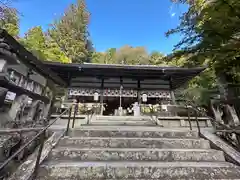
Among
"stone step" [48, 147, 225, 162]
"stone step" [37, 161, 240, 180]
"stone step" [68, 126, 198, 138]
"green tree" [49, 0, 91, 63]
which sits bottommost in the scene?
"stone step" [37, 161, 240, 180]

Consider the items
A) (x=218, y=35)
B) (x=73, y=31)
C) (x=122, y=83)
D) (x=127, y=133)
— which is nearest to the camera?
(x=127, y=133)

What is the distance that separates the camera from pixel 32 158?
84.2 inches

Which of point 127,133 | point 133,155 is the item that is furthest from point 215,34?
point 133,155

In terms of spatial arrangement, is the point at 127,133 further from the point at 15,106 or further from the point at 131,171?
the point at 15,106

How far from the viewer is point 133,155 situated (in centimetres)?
244

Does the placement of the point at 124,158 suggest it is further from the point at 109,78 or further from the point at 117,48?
the point at 117,48

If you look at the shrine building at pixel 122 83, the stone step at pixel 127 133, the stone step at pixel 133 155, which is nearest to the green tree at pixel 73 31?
the shrine building at pixel 122 83

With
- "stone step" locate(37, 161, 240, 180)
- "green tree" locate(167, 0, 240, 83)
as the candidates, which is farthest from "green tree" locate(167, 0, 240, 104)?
"stone step" locate(37, 161, 240, 180)

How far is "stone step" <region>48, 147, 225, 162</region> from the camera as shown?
2.39 meters

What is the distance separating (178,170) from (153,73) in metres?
7.39

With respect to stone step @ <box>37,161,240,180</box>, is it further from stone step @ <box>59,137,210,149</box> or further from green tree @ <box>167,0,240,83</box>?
green tree @ <box>167,0,240,83</box>

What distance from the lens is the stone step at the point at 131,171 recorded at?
1.95m

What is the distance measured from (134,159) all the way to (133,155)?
0.21ft

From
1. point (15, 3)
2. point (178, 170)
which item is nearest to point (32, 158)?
point (178, 170)
